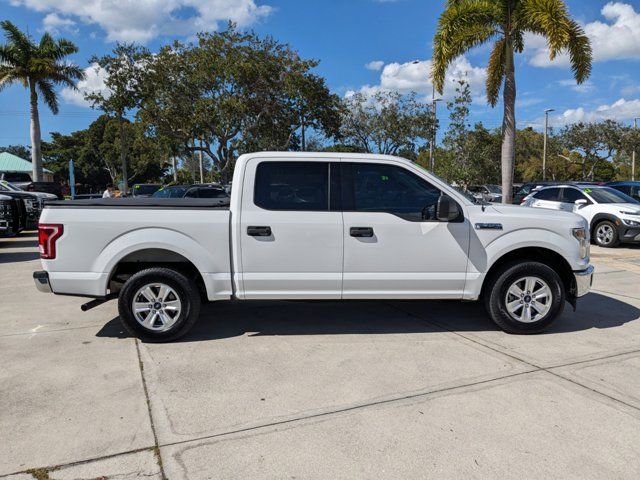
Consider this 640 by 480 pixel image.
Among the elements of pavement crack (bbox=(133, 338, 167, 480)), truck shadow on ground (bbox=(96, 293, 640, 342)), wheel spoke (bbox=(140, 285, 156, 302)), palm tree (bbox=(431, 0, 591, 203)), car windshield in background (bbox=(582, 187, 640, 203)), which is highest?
palm tree (bbox=(431, 0, 591, 203))

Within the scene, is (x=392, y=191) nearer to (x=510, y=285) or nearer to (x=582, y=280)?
(x=510, y=285)

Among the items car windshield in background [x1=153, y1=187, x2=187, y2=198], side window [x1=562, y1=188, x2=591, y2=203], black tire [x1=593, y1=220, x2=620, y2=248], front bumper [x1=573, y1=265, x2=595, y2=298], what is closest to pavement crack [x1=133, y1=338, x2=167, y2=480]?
front bumper [x1=573, y1=265, x2=595, y2=298]

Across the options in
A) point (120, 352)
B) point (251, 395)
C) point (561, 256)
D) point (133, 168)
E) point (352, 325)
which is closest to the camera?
point (251, 395)

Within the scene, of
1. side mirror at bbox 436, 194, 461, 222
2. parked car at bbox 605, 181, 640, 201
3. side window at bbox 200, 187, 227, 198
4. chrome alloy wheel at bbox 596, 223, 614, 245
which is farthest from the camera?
side window at bbox 200, 187, 227, 198

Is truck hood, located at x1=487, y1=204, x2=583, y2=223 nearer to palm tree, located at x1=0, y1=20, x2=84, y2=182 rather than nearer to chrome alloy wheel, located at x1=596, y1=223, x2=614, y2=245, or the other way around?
chrome alloy wheel, located at x1=596, y1=223, x2=614, y2=245

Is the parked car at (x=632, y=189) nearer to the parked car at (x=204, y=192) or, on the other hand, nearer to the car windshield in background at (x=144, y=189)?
the parked car at (x=204, y=192)

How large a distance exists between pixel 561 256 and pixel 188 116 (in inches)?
1047

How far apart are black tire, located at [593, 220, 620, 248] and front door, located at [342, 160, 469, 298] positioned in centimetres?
945

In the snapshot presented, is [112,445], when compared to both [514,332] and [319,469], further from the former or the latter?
[514,332]

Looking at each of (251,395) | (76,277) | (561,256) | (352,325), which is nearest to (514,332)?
(561,256)

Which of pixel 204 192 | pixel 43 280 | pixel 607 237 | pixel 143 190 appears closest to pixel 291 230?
pixel 43 280

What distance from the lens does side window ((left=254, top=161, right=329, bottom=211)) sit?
5.12 meters

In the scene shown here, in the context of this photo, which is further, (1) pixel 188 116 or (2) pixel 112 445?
(1) pixel 188 116

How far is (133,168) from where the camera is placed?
68.9 metres
